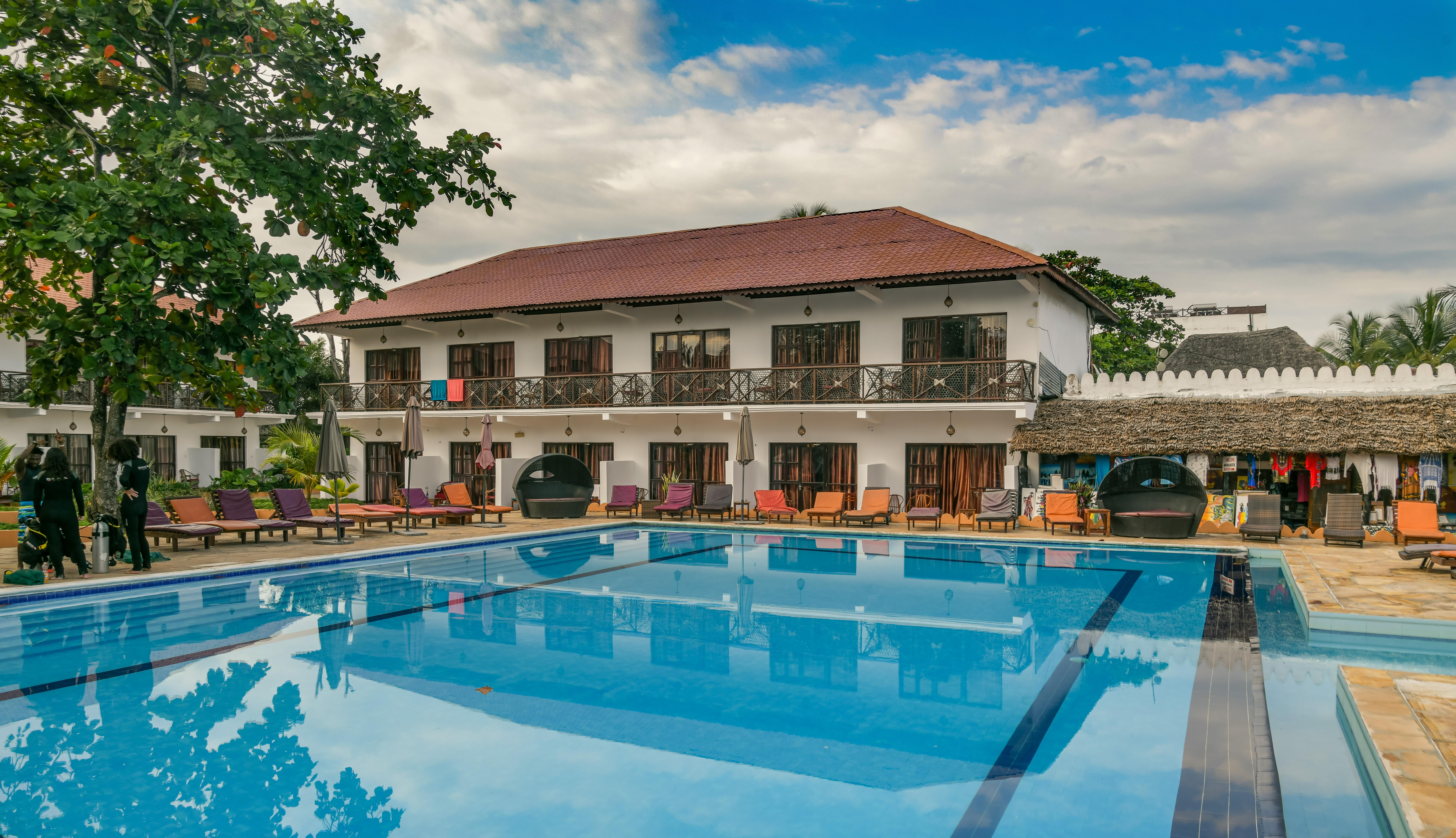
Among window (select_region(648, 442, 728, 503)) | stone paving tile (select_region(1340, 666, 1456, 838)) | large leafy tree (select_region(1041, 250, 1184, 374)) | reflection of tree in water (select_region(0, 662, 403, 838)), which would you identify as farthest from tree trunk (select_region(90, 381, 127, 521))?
large leafy tree (select_region(1041, 250, 1184, 374))

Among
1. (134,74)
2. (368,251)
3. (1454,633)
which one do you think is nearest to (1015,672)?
(1454,633)

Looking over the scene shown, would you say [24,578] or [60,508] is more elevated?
[60,508]

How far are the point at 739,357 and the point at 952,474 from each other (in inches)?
226

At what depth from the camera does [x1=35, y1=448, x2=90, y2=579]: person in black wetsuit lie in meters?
9.45

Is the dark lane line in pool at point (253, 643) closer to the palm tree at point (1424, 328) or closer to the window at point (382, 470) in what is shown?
the window at point (382, 470)

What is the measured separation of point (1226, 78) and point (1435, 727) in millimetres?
16577

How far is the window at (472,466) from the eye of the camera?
2281 cm

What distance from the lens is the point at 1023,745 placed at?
5.20 meters

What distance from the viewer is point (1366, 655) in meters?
7.30

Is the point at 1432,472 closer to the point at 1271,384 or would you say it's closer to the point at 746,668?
the point at 1271,384

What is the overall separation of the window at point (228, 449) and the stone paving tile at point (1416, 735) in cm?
2994

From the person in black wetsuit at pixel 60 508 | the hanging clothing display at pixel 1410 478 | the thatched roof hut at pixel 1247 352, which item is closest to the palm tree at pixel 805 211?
the thatched roof hut at pixel 1247 352

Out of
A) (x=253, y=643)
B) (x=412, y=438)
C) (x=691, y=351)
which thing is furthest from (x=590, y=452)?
(x=253, y=643)

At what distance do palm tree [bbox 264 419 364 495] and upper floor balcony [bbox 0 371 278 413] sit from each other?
1088 mm
